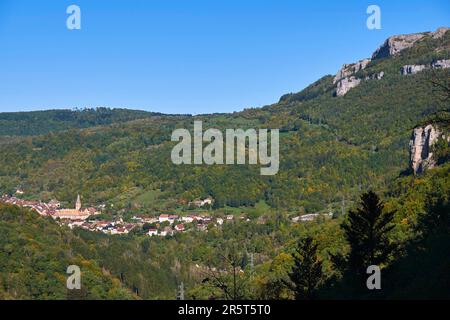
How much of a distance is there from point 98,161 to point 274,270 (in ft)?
413

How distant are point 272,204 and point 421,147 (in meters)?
58.7

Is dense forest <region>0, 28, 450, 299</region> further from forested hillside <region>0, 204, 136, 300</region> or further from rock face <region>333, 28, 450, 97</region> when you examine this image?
rock face <region>333, 28, 450, 97</region>

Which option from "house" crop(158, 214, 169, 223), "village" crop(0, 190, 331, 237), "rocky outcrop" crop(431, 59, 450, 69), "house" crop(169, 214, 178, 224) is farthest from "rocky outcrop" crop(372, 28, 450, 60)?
"house" crop(158, 214, 169, 223)

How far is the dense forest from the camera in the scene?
23.4m

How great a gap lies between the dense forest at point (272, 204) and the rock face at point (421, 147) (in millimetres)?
3832

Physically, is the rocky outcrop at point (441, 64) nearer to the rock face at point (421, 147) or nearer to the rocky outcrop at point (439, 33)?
the rocky outcrop at point (439, 33)

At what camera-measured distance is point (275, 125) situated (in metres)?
177

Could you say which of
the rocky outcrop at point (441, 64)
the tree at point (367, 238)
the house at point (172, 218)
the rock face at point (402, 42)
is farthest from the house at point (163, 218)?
the rock face at point (402, 42)

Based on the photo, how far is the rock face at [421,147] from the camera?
69.3 meters

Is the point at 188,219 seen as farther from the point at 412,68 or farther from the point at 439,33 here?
the point at 439,33

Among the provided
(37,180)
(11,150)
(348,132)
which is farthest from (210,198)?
(11,150)

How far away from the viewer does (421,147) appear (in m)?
71.2

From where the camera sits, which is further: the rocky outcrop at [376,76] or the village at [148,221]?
the rocky outcrop at [376,76]
